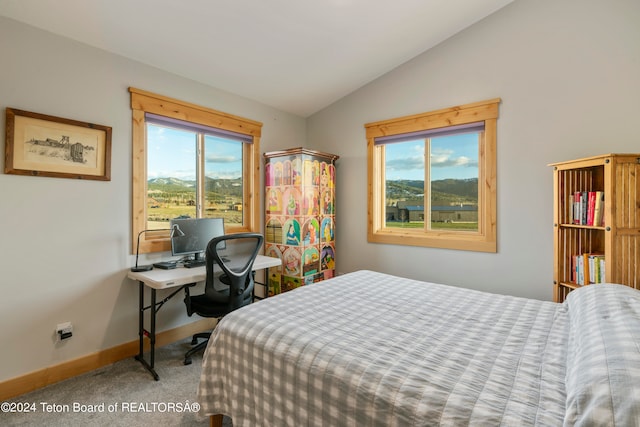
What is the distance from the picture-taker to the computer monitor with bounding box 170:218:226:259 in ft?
8.63

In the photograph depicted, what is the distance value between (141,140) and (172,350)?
6.18 ft

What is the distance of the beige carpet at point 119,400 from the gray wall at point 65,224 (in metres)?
0.24

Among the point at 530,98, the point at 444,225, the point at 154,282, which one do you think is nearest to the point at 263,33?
the point at 154,282

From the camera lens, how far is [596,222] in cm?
204

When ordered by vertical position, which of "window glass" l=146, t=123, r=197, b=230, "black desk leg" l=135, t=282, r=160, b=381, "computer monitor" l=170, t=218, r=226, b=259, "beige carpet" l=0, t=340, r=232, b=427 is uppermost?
"window glass" l=146, t=123, r=197, b=230

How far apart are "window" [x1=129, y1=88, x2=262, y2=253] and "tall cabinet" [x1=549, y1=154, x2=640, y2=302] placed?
292 centimetres

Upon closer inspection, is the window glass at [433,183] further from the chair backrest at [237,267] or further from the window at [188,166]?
the chair backrest at [237,267]

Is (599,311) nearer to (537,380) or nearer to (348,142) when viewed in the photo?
(537,380)

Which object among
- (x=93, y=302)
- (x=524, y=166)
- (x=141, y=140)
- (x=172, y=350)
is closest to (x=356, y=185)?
(x=524, y=166)

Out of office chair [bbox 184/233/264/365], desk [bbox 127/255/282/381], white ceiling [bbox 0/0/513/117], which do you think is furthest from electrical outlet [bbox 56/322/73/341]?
white ceiling [bbox 0/0/513/117]

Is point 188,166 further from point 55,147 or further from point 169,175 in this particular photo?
point 55,147

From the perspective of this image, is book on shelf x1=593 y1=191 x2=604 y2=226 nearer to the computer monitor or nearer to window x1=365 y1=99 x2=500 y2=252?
window x1=365 y1=99 x2=500 y2=252

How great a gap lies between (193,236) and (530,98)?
325 centimetres

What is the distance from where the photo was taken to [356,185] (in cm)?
374
